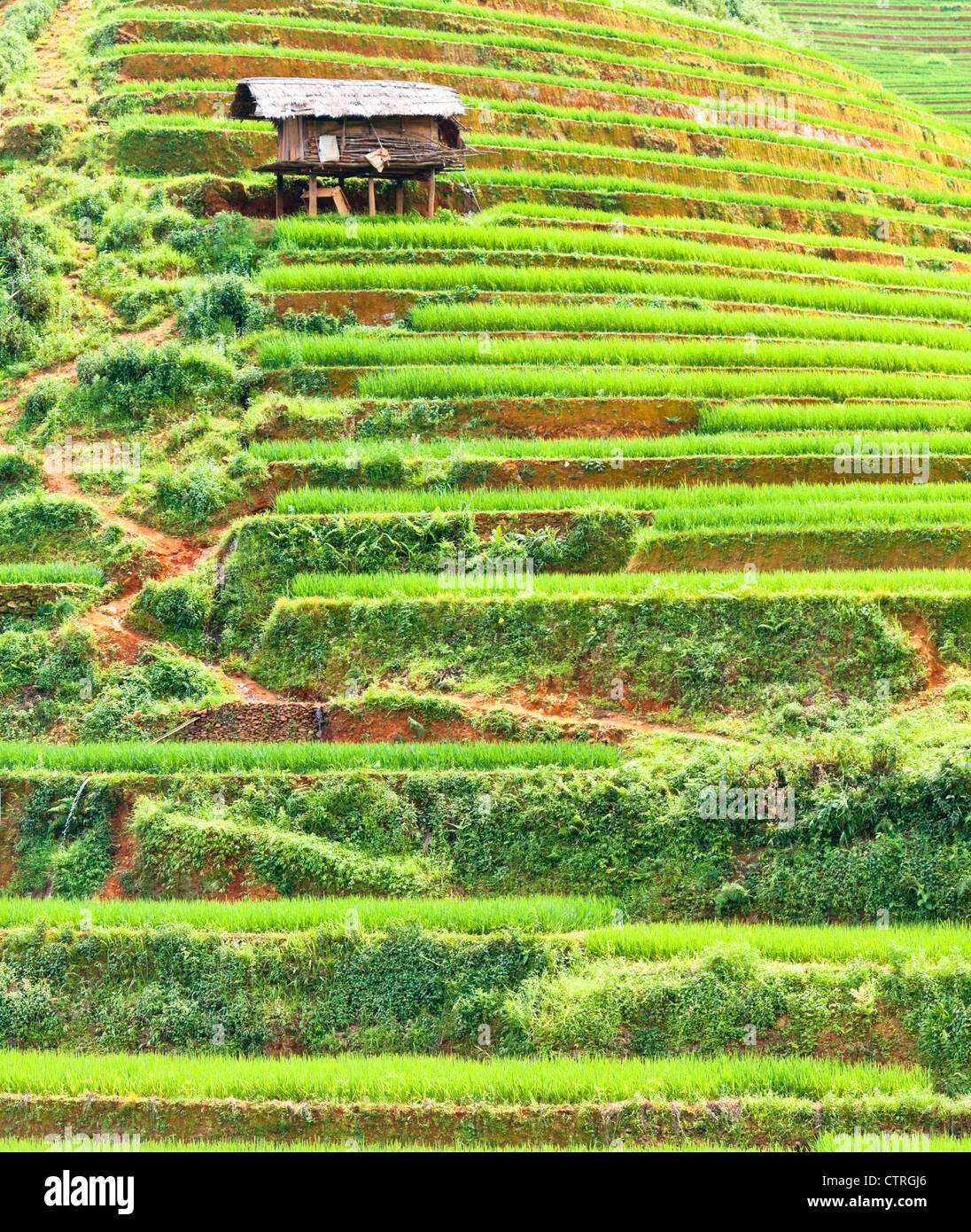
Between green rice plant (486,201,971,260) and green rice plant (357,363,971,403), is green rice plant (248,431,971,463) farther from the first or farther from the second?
green rice plant (486,201,971,260)

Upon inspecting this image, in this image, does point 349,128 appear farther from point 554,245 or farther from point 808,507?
point 808,507

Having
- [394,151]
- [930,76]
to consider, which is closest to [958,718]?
[394,151]

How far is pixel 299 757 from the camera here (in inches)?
502

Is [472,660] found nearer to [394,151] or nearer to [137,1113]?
[137,1113]

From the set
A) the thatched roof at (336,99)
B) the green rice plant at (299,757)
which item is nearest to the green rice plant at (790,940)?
the green rice plant at (299,757)

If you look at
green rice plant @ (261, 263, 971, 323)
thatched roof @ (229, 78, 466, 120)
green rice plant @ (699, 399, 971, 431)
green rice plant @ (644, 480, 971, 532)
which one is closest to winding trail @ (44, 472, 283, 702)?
green rice plant @ (261, 263, 971, 323)

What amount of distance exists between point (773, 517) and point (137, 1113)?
8823 mm

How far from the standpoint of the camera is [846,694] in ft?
42.8

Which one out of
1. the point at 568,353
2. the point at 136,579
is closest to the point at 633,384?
the point at 568,353

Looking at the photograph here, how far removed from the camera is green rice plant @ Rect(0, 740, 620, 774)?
495 inches

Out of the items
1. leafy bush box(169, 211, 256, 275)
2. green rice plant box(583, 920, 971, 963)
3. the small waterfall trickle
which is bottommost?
green rice plant box(583, 920, 971, 963)

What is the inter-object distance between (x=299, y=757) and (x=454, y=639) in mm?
2133

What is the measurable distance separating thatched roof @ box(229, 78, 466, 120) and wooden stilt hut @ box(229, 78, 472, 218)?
1 cm

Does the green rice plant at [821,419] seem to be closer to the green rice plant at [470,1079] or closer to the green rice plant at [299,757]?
the green rice plant at [299,757]
